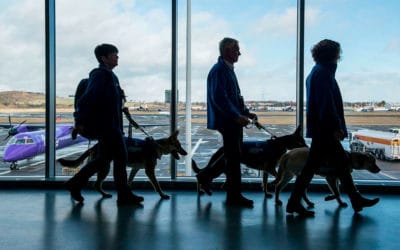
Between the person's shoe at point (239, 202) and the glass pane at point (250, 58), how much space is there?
34.5 inches

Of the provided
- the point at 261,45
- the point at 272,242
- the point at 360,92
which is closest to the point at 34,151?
the point at 261,45

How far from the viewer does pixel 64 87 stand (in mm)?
5098

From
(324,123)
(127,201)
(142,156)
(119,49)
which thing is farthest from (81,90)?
(324,123)

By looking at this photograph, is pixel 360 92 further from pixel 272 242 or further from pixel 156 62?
pixel 272 242

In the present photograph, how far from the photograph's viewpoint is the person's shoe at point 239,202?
13.2 ft

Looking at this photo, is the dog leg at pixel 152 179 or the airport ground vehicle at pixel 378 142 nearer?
the dog leg at pixel 152 179

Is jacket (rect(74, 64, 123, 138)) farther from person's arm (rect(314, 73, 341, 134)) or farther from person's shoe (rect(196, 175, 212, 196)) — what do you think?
person's arm (rect(314, 73, 341, 134))

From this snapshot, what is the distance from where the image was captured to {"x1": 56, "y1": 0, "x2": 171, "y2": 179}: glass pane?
16.5 ft

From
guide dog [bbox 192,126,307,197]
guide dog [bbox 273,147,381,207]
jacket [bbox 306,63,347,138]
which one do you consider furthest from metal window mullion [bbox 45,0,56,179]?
jacket [bbox 306,63,347,138]

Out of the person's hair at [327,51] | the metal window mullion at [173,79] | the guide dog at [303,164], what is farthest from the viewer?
the metal window mullion at [173,79]

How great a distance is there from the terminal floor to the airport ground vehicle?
0.52 m

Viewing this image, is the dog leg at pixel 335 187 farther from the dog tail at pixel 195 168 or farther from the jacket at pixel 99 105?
the jacket at pixel 99 105

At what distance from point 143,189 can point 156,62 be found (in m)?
1.36

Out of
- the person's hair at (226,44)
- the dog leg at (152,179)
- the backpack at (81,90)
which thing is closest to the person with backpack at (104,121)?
the backpack at (81,90)
